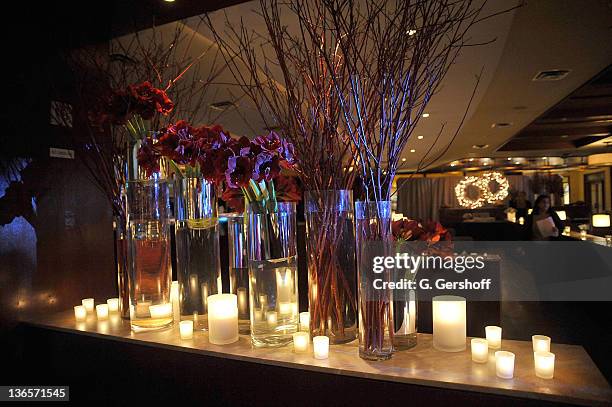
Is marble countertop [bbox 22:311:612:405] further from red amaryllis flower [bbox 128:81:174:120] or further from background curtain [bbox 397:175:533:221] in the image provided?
background curtain [bbox 397:175:533:221]

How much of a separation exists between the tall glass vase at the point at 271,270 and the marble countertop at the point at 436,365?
2.0 inches

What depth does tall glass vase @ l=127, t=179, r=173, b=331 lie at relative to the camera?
4.16ft

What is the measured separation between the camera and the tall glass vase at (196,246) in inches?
48.8

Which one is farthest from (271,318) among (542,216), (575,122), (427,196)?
(427,196)

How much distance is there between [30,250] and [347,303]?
1206 millimetres

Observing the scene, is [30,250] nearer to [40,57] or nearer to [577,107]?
[40,57]

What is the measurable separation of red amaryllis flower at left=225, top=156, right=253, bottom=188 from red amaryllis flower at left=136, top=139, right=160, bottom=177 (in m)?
0.36

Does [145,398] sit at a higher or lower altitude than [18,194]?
lower

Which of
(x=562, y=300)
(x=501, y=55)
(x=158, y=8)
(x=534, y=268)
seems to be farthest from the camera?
(x=534, y=268)

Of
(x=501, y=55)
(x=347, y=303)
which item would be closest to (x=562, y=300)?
(x=501, y=55)

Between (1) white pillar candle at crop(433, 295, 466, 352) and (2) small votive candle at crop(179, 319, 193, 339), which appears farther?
(2) small votive candle at crop(179, 319, 193, 339)

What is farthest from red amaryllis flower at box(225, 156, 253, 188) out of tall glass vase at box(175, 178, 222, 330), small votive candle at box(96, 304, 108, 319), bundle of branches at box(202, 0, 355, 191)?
small votive candle at box(96, 304, 108, 319)

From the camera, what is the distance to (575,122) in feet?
22.4

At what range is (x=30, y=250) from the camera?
1575mm
